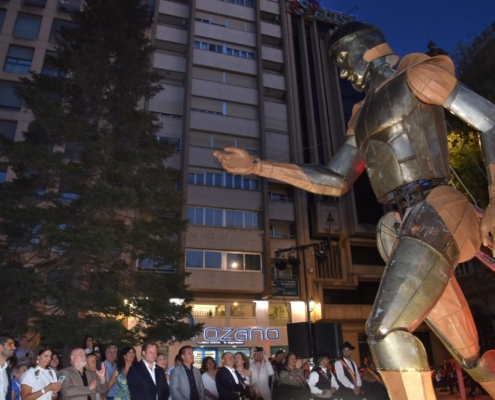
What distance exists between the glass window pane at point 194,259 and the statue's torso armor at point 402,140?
2081 centimetres

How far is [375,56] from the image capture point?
4445 millimetres

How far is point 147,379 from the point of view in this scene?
17.2 feet

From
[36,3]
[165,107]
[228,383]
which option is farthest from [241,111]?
[228,383]

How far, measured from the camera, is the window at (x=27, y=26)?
987 inches

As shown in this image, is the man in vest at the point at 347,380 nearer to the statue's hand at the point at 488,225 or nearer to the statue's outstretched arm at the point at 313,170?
the statue's outstretched arm at the point at 313,170

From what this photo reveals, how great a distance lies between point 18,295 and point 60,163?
3721 millimetres

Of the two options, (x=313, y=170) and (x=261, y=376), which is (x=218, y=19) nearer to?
(x=261, y=376)

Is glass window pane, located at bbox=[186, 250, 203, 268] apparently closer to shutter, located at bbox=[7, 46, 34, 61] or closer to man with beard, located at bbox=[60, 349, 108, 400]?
shutter, located at bbox=[7, 46, 34, 61]

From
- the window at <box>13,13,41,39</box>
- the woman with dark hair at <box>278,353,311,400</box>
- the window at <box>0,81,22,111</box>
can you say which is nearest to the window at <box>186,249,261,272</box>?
the window at <box>0,81,22,111</box>

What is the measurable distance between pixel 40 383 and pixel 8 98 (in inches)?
876

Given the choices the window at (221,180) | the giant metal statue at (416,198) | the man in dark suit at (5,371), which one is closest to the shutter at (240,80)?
the window at (221,180)

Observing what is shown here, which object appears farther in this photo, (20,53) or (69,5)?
(69,5)

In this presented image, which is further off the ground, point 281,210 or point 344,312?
point 281,210

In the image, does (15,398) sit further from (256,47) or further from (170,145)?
(256,47)
